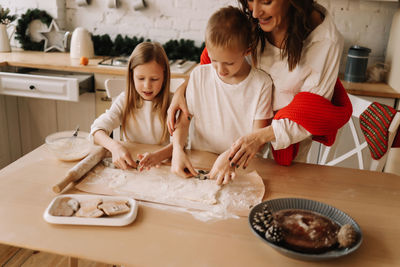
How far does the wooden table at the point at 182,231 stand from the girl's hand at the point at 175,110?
15.8 inches

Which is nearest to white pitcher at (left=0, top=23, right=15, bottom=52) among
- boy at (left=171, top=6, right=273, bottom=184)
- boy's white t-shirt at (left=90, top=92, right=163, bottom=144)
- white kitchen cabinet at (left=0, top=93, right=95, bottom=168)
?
white kitchen cabinet at (left=0, top=93, right=95, bottom=168)

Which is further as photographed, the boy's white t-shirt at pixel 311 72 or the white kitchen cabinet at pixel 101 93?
the white kitchen cabinet at pixel 101 93

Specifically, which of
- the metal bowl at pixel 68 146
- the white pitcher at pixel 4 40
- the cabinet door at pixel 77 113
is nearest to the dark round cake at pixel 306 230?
the metal bowl at pixel 68 146

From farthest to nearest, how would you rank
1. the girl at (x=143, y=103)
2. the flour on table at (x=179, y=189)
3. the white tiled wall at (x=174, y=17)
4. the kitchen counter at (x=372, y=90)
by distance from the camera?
1. the white tiled wall at (x=174, y=17)
2. the kitchen counter at (x=372, y=90)
3. the girl at (x=143, y=103)
4. the flour on table at (x=179, y=189)

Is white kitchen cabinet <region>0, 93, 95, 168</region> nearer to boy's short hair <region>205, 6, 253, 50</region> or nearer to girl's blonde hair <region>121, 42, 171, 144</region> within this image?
girl's blonde hair <region>121, 42, 171, 144</region>

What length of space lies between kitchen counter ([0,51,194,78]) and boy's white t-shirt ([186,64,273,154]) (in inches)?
37.1

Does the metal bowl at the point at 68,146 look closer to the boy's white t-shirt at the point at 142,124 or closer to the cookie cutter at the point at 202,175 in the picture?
the boy's white t-shirt at the point at 142,124

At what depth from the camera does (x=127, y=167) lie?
4.03ft

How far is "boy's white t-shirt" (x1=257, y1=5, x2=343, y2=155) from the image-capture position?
4.01 feet

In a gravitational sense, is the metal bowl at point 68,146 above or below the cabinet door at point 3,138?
above

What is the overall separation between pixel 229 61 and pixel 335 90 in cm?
43

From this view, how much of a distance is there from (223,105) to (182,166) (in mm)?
360

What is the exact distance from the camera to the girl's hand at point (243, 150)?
46.3 inches

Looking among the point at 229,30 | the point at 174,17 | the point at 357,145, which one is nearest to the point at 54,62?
the point at 174,17
